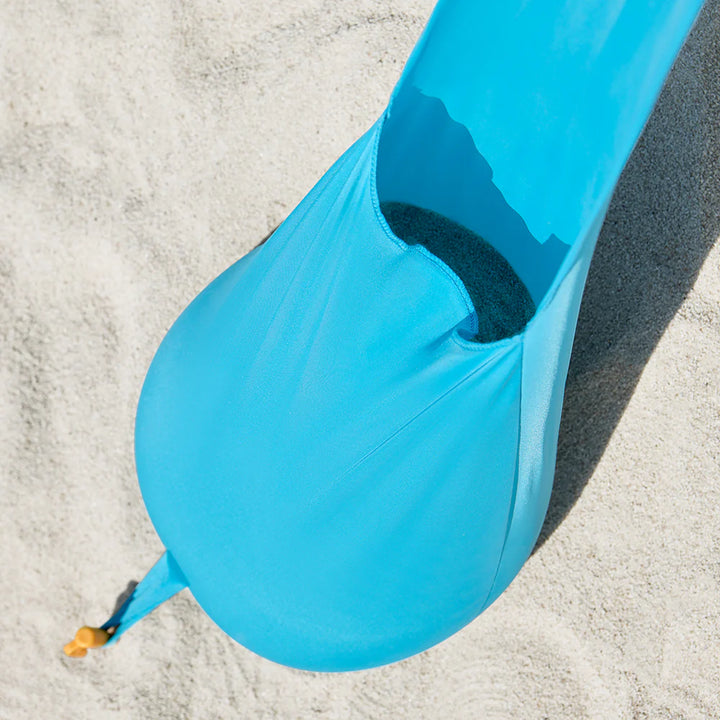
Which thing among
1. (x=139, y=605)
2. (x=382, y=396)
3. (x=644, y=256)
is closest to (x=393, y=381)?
(x=382, y=396)

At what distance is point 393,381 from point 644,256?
66cm

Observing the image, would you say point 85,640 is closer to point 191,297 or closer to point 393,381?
point 191,297

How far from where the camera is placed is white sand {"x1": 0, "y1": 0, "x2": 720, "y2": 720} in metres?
1.17

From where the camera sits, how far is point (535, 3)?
95cm

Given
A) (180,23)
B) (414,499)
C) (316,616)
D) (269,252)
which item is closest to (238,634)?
(316,616)

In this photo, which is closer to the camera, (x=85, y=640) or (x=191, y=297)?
(x=85, y=640)

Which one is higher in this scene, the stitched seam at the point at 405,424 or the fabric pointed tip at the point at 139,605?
the stitched seam at the point at 405,424

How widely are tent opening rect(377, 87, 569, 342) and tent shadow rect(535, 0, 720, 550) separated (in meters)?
0.18

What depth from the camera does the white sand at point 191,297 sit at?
3.84ft

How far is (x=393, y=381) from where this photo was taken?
2.45 ft

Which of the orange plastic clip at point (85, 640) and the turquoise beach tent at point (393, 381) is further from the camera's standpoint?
the orange plastic clip at point (85, 640)

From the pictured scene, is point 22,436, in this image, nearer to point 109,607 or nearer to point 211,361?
point 109,607

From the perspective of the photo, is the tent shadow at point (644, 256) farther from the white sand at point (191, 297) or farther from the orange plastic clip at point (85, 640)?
the orange plastic clip at point (85, 640)

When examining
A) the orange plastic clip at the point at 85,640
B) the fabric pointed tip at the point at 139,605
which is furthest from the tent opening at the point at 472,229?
the orange plastic clip at the point at 85,640
